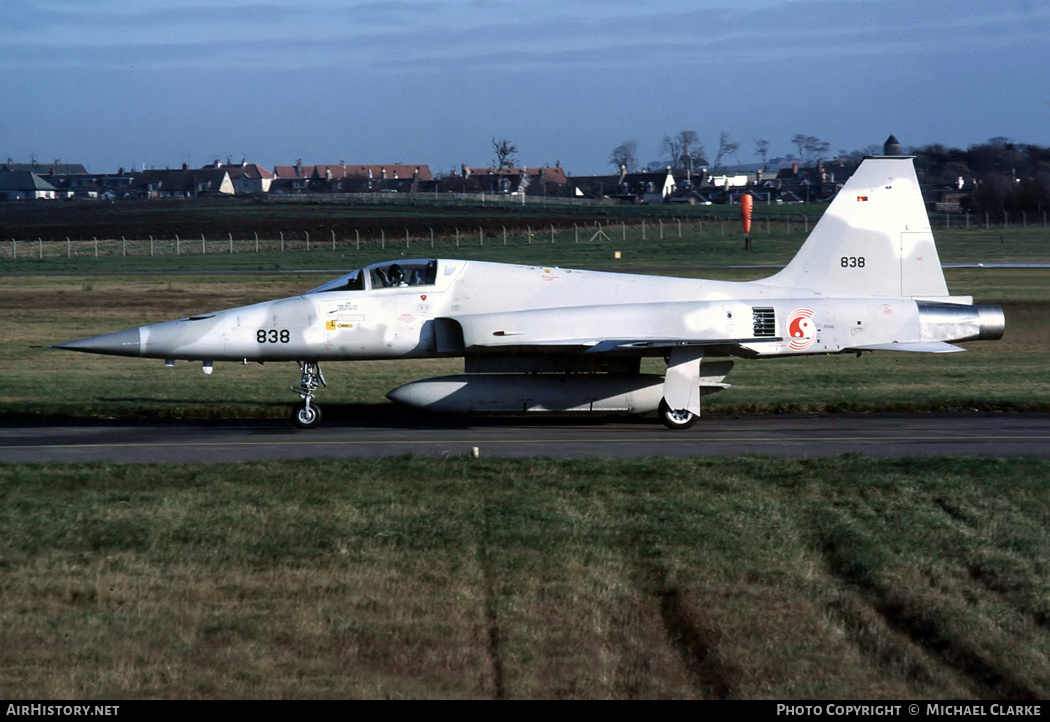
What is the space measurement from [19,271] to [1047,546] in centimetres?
5133

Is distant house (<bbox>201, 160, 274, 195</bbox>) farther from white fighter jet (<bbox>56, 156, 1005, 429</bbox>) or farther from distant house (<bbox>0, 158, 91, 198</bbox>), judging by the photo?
white fighter jet (<bbox>56, 156, 1005, 429</bbox>)

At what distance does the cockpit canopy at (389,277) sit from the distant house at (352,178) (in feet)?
458

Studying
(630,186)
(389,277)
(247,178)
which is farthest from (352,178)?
(389,277)

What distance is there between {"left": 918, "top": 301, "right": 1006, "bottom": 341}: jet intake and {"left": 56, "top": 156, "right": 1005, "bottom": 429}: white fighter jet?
3 centimetres

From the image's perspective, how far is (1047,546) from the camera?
10.5 meters

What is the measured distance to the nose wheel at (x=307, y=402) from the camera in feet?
59.9

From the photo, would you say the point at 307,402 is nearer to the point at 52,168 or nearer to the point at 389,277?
the point at 389,277

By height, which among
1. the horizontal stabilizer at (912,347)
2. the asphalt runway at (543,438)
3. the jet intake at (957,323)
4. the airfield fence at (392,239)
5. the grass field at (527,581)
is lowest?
the asphalt runway at (543,438)

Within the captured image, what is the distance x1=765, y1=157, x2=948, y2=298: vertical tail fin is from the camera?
19.6 meters

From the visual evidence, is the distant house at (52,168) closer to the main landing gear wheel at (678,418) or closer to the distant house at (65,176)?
the distant house at (65,176)

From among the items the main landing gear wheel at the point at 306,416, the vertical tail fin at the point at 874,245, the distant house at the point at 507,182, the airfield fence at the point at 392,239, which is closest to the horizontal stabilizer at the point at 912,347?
the vertical tail fin at the point at 874,245

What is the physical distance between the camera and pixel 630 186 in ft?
515

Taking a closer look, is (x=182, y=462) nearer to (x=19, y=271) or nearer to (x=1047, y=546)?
(x=1047, y=546)

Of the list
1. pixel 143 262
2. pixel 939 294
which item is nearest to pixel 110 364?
pixel 939 294
